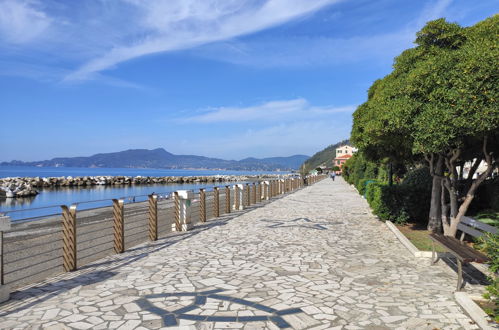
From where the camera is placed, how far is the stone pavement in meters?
4.12

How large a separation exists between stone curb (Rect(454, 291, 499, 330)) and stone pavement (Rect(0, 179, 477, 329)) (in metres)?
0.09

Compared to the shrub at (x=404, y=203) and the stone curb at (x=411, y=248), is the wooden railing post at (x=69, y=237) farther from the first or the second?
the shrub at (x=404, y=203)

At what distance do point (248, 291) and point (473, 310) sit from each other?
8.67ft

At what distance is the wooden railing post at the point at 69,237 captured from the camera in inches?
237

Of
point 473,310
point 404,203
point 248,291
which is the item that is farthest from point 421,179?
point 248,291

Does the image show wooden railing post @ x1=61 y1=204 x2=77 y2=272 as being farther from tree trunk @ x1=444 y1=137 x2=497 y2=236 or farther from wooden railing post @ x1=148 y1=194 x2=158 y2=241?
tree trunk @ x1=444 y1=137 x2=497 y2=236

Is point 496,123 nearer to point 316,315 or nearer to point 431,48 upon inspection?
point 431,48

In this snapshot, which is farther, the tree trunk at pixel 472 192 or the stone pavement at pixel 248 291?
the tree trunk at pixel 472 192

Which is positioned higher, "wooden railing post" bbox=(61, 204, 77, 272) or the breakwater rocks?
"wooden railing post" bbox=(61, 204, 77, 272)

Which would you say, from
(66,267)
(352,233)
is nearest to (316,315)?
(66,267)

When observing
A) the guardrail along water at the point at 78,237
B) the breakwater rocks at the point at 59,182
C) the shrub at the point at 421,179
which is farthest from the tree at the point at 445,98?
the breakwater rocks at the point at 59,182

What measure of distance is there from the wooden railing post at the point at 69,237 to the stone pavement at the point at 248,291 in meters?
0.23

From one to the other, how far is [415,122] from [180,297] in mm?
5074

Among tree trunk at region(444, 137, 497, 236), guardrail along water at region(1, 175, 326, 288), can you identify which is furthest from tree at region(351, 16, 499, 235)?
guardrail along water at region(1, 175, 326, 288)
